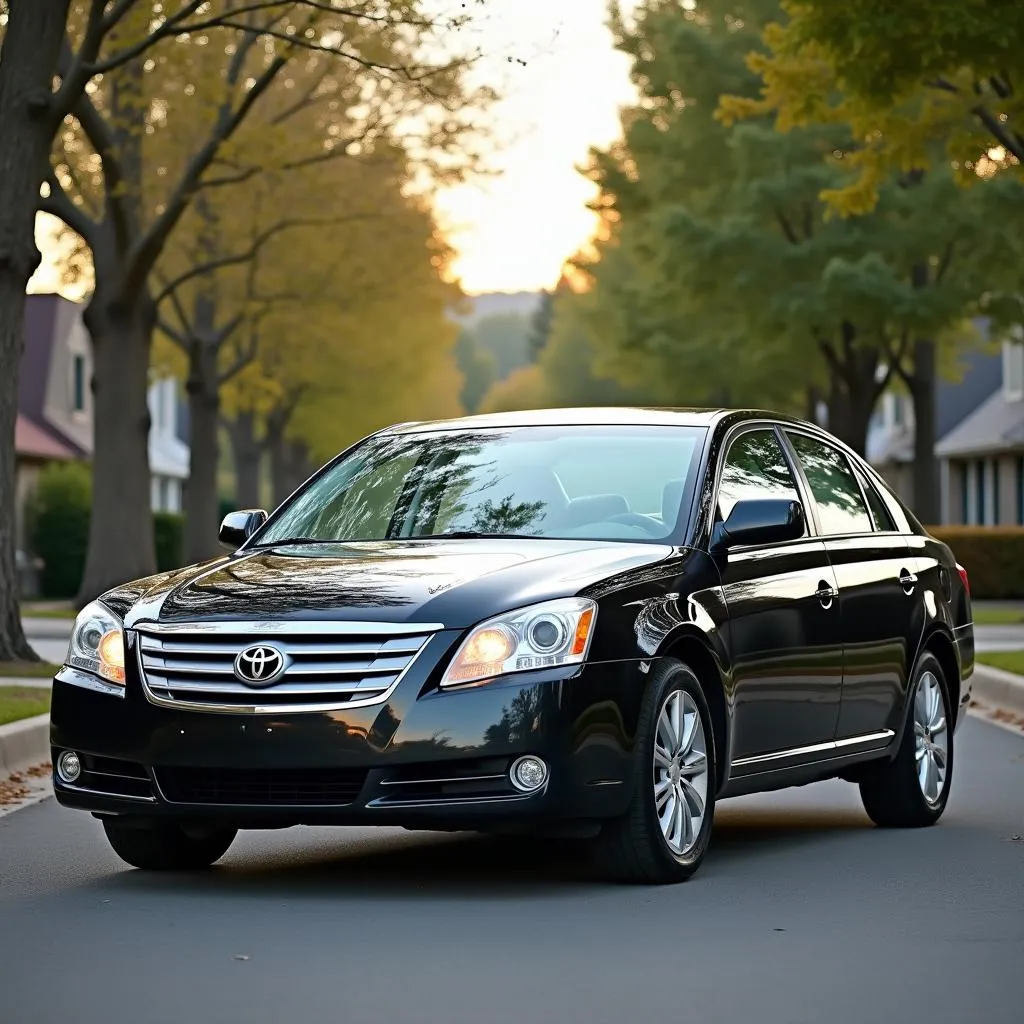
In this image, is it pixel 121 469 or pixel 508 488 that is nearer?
pixel 508 488

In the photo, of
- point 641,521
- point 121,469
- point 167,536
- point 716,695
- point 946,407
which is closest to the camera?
point 716,695

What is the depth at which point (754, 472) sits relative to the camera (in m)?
9.73

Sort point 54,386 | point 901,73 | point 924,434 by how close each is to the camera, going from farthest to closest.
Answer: point 54,386, point 924,434, point 901,73

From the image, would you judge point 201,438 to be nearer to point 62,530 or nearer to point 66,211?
point 62,530

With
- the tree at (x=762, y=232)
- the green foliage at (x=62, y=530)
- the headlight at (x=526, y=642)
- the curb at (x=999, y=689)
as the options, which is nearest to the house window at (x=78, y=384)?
the green foliage at (x=62, y=530)

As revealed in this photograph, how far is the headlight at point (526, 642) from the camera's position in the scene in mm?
7836

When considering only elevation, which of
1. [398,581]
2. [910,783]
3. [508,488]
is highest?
[508,488]

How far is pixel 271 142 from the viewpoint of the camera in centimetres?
2634

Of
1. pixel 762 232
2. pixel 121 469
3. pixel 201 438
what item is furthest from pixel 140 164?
pixel 201 438

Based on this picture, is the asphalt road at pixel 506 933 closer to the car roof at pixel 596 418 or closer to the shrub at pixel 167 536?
the car roof at pixel 596 418

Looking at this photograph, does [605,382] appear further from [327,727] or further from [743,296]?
[327,727]

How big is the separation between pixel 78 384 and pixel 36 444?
811 cm

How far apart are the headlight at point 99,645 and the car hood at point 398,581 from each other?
0.36 feet

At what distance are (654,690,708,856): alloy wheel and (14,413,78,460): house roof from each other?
3635 centimetres
